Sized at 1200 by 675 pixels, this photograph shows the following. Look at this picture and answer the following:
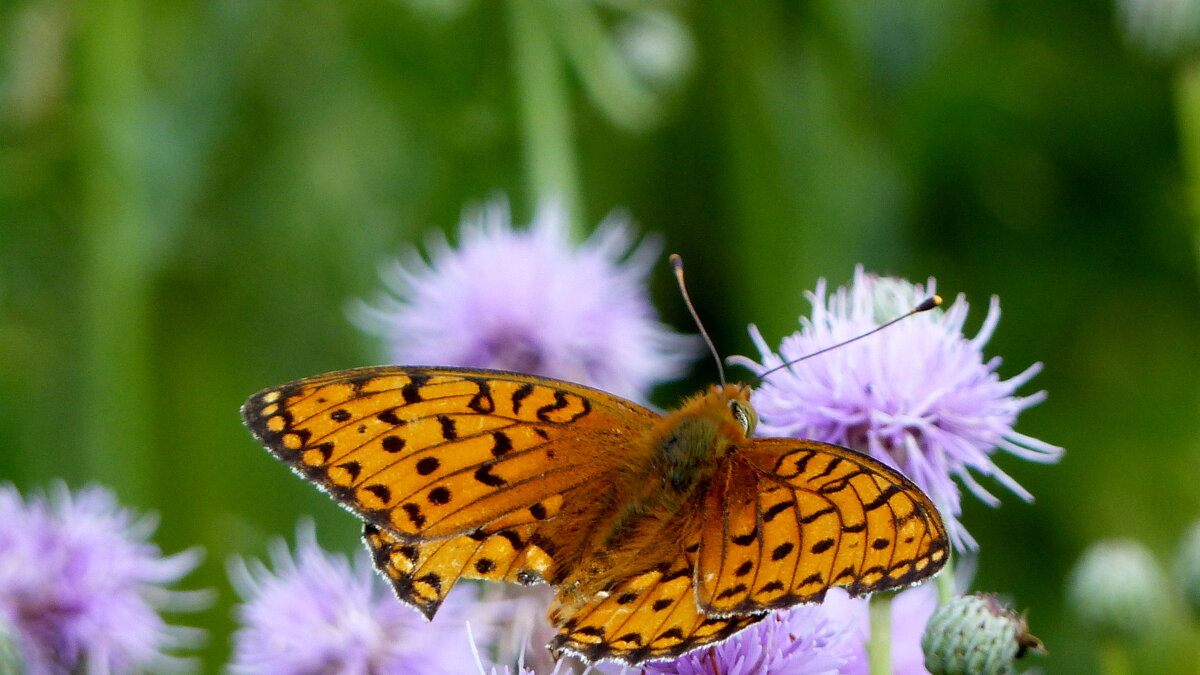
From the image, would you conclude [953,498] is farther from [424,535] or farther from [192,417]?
[192,417]

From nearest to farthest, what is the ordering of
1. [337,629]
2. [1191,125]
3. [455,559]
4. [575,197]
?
[455,559] < [337,629] < [1191,125] < [575,197]

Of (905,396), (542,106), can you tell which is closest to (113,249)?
(542,106)

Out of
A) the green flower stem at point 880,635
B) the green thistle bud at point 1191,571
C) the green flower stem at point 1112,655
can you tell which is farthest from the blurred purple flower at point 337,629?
the green thistle bud at point 1191,571

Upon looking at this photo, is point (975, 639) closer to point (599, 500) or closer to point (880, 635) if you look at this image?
point (880, 635)

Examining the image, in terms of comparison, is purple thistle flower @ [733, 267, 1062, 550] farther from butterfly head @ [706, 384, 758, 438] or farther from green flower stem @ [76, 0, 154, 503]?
green flower stem @ [76, 0, 154, 503]

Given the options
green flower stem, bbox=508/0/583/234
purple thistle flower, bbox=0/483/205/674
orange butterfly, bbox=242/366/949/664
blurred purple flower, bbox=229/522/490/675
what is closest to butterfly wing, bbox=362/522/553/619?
orange butterfly, bbox=242/366/949/664

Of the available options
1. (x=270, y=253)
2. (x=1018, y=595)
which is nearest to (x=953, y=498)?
(x=1018, y=595)

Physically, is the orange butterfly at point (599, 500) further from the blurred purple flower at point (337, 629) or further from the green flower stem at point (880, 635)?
the blurred purple flower at point (337, 629)
